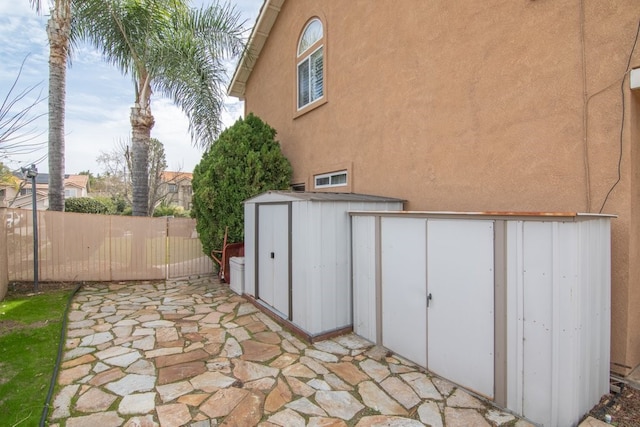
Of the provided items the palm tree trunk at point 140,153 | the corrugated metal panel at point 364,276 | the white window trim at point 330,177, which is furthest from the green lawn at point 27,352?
the white window trim at point 330,177

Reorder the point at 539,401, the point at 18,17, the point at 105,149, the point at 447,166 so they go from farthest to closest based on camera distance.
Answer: the point at 105,149, the point at 18,17, the point at 447,166, the point at 539,401

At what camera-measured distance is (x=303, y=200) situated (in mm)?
4953

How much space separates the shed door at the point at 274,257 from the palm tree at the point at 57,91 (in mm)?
6676

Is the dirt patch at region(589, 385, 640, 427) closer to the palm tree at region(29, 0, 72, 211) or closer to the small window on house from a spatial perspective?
the small window on house

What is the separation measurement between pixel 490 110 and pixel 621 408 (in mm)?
3571

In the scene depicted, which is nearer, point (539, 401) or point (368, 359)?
point (539, 401)

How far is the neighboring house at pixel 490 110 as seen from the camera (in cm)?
344

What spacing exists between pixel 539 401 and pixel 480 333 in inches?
28.0

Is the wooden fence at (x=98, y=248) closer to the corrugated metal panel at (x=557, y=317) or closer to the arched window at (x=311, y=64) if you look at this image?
the arched window at (x=311, y=64)

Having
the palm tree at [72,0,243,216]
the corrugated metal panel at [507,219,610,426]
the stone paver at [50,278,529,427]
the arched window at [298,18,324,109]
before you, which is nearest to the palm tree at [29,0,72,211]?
the palm tree at [72,0,243,216]

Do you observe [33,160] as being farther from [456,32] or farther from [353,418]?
[456,32]

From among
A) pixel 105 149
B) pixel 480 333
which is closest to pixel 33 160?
pixel 480 333

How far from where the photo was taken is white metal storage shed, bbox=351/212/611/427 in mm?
2832

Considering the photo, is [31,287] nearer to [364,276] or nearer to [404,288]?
[364,276]
